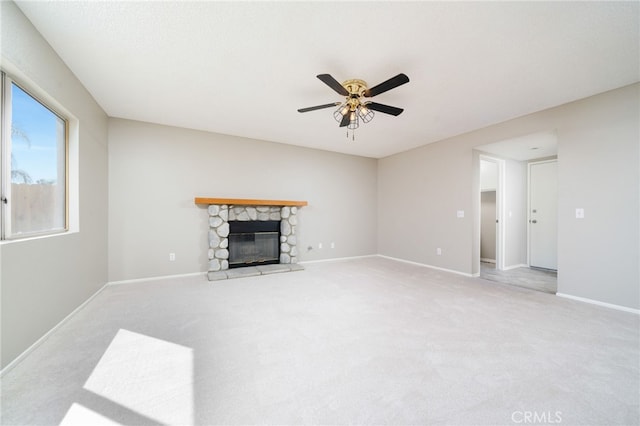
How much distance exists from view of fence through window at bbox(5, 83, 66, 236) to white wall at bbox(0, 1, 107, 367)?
0.14 m

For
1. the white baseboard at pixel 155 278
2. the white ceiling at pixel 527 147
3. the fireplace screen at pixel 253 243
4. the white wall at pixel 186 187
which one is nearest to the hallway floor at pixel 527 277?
the white ceiling at pixel 527 147

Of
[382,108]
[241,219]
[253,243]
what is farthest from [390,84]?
[253,243]

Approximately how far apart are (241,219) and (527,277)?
509cm

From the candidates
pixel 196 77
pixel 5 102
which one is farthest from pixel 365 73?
pixel 5 102

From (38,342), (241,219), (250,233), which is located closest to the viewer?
(38,342)

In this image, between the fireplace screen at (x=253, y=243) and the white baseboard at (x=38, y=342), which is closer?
the white baseboard at (x=38, y=342)

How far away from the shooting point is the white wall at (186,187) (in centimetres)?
363

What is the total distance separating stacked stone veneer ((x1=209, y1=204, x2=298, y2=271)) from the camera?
4121mm

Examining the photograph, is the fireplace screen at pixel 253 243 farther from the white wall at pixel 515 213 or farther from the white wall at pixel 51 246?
the white wall at pixel 515 213

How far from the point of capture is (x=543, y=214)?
473 cm

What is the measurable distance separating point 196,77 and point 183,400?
9.11 feet

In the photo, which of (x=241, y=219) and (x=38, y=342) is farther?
(x=241, y=219)

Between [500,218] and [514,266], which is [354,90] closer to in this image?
[500,218]

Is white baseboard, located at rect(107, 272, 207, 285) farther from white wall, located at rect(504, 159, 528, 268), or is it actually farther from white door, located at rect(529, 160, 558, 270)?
white door, located at rect(529, 160, 558, 270)
